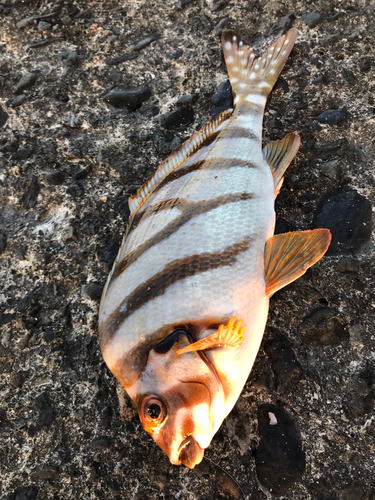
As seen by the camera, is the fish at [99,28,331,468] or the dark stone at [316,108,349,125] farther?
the dark stone at [316,108,349,125]

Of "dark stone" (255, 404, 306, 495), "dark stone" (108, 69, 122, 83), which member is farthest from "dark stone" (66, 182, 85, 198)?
"dark stone" (255, 404, 306, 495)

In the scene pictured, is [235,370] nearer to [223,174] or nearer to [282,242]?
[282,242]

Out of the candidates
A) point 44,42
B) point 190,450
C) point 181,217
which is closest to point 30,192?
point 181,217

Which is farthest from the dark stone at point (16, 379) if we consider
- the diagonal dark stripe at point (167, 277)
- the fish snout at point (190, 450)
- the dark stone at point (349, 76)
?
the dark stone at point (349, 76)

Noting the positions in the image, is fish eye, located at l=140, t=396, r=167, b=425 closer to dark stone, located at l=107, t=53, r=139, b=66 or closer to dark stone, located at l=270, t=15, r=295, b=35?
dark stone, located at l=107, t=53, r=139, b=66

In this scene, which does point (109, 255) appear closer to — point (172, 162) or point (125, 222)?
point (125, 222)

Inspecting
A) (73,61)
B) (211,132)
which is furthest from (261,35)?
(73,61)
